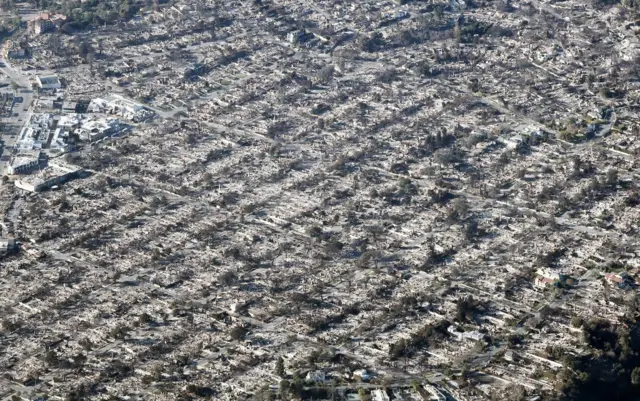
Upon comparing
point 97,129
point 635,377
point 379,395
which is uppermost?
point 97,129

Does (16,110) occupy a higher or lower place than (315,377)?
higher

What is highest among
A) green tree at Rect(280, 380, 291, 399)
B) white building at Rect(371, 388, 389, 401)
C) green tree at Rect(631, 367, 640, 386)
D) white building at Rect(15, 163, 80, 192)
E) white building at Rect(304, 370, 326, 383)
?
white building at Rect(15, 163, 80, 192)

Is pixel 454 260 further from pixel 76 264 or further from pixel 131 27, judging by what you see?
pixel 131 27

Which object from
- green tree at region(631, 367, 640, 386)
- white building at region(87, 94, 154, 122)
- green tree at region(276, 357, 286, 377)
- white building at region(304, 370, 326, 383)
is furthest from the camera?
white building at region(87, 94, 154, 122)

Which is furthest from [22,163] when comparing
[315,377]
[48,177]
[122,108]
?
[315,377]

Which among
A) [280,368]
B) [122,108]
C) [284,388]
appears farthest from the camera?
[122,108]

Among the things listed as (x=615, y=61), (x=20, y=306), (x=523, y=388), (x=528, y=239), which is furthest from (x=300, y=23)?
(x=523, y=388)

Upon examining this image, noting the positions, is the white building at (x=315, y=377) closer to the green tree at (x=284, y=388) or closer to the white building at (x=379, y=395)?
the green tree at (x=284, y=388)

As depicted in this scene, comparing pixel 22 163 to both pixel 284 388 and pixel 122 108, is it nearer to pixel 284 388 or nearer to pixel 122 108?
pixel 122 108

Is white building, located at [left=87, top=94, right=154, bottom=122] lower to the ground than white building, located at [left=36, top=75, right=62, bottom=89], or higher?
lower

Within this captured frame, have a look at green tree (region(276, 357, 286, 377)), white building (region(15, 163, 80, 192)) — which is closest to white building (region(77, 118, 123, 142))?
white building (region(15, 163, 80, 192))

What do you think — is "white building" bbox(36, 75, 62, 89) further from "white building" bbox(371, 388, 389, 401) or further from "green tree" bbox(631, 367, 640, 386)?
"green tree" bbox(631, 367, 640, 386)
